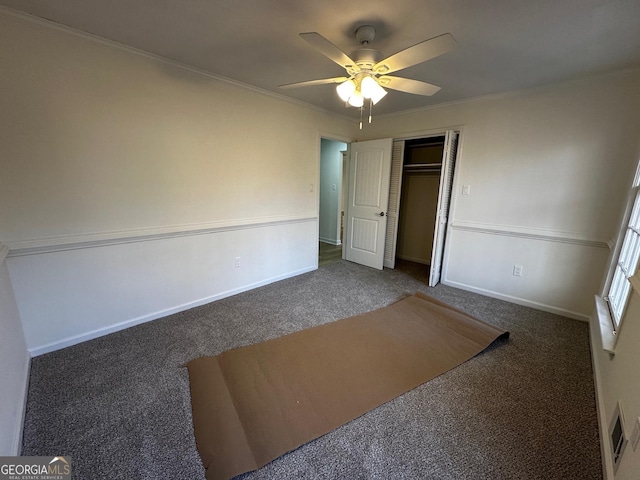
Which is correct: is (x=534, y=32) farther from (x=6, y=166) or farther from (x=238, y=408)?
(x=6, y=166)

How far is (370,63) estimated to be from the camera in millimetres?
1660

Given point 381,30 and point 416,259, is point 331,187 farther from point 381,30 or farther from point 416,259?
point 381,30

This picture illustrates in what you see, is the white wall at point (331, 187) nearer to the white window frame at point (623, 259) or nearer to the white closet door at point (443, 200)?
the white closet door at point (443, 200)

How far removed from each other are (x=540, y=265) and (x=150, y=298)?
397cm

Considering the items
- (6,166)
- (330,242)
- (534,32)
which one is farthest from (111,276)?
(330,242)

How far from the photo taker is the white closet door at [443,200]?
314 cm

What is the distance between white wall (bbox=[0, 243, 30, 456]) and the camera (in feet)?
3.94

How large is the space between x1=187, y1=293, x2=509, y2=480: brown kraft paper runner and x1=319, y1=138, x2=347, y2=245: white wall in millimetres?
3249

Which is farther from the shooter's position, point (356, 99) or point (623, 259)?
point (623, 259)

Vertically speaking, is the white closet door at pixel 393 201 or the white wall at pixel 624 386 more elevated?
the white closet door at pixel 393 201

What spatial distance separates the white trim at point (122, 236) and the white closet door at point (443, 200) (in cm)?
209

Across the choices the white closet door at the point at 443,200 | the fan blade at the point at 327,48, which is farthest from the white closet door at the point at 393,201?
the fan blade at the point at 327,48

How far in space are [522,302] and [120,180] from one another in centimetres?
415

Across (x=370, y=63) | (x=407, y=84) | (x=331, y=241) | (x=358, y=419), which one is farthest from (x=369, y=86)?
(x=331, y=241)
